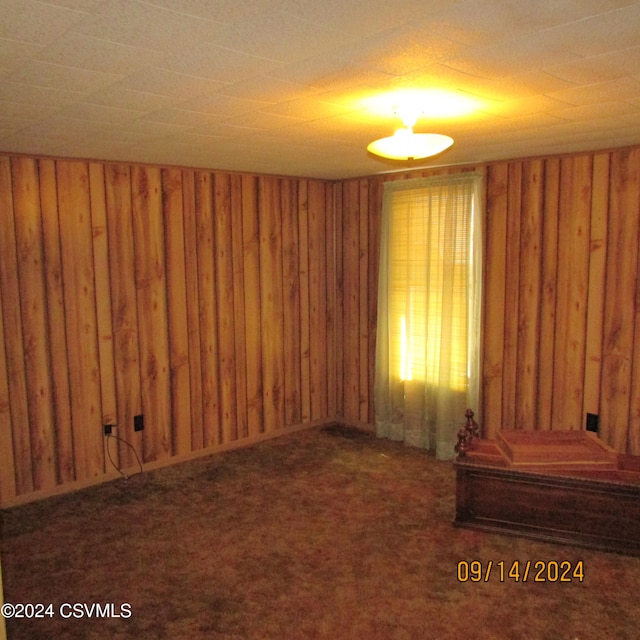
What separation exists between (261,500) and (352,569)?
103 cm

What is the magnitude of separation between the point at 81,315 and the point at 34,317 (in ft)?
1.01

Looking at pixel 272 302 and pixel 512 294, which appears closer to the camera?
pixel 512 294

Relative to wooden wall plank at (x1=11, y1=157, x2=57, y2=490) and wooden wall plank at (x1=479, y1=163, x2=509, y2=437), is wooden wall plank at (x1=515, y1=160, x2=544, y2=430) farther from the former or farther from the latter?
wooden wall plank at (x1=11, y1=157, x2=57, y2=490)

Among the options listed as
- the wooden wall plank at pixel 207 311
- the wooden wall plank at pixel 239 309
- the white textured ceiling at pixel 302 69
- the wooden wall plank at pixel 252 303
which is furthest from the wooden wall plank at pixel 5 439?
the wooden wall plank at pixel 252 303

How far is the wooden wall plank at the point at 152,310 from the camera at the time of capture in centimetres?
430

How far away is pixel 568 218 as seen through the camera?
13.3 feet

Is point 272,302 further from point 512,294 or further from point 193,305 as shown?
point 512,294

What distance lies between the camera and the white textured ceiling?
160 cm

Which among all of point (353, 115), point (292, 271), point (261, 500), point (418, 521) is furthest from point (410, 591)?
point (292, 271)

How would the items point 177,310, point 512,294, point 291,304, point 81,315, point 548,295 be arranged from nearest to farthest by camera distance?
point 81,315
point 548,295
point 512,294
point 177,310
point 291,304

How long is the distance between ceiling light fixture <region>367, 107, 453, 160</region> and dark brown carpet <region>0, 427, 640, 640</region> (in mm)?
2045

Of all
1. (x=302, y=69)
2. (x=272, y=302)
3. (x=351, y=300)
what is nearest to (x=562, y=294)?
(x=351, y=300)

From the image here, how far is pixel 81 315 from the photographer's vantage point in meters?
4.05

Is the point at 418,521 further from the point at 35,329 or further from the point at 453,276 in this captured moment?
the point at 35,329
